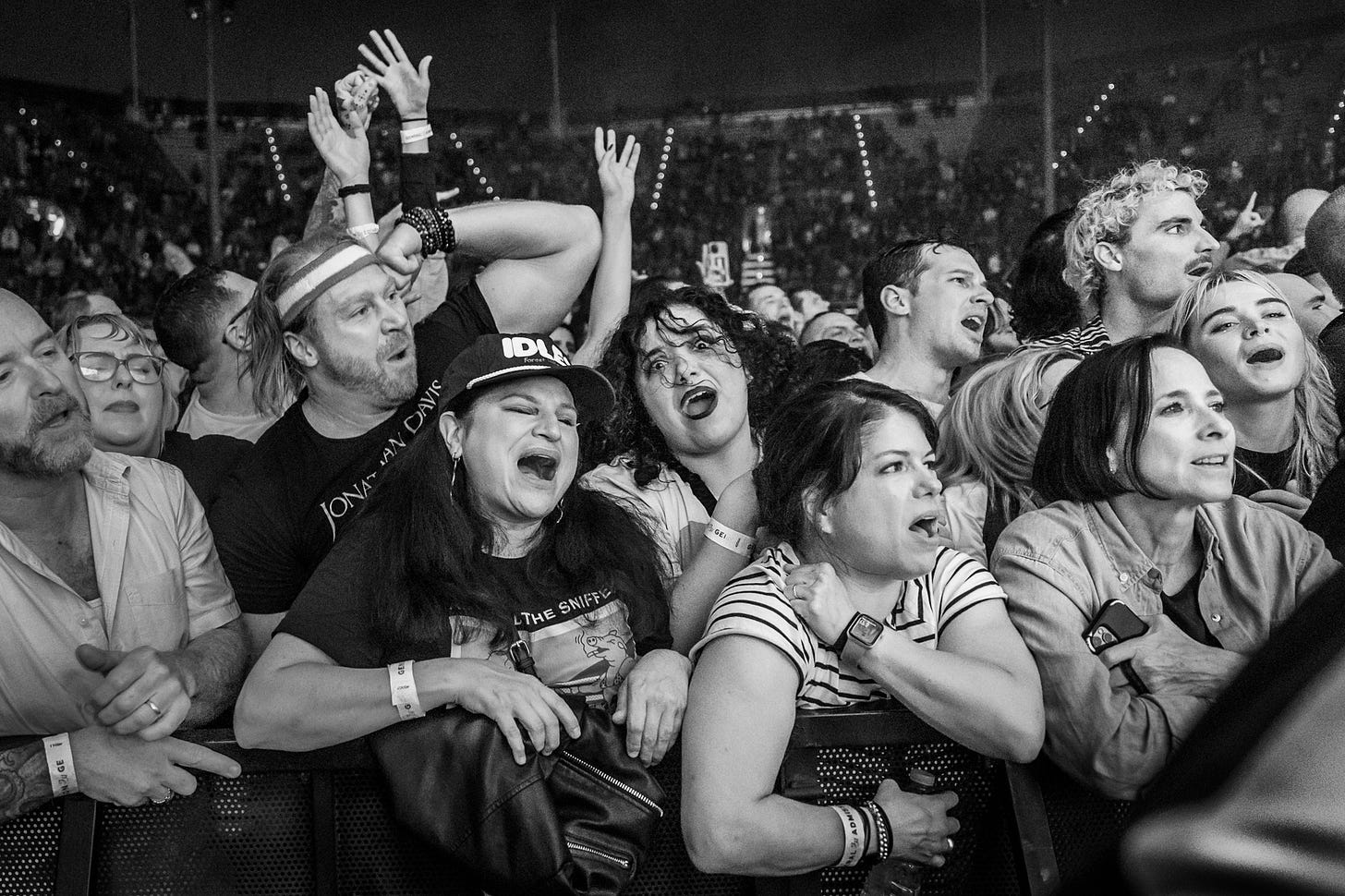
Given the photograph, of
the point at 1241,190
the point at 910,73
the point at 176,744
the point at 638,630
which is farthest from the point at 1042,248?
the point at 910,73

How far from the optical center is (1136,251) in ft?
11.1

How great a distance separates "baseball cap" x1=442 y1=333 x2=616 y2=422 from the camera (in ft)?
7.73

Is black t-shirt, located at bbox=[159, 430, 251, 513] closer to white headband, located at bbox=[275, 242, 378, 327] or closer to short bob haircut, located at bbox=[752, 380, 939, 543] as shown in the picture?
white headband, located at bbox=[275, 242, 378, 327]

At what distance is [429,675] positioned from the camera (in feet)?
6.42

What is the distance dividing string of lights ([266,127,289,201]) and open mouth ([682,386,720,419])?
19.0 m

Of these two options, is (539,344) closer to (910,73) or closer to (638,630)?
(638,630)

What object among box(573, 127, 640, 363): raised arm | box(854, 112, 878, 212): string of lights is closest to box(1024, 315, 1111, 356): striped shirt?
box(573, 127, 640, 363): raised arm

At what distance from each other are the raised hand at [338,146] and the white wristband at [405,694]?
Answer: 202cm

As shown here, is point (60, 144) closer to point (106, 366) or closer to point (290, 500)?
point (106, 366)

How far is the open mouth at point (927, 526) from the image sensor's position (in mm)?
2129

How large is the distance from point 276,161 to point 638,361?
63.7ft

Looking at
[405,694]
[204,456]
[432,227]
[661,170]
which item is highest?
[661,170]

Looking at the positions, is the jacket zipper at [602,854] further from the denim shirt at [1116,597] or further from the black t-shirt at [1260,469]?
the black t-shirt at [1260,469]

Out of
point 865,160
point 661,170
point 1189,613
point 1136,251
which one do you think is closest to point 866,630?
point 1189,613
